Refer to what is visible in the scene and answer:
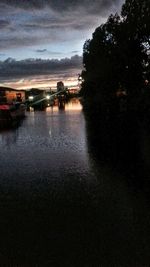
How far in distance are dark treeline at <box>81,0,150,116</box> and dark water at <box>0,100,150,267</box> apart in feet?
119

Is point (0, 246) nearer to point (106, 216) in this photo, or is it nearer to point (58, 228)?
point (58, 228)

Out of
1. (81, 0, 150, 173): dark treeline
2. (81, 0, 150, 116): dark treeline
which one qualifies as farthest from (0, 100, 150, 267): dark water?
(81, 0, 150, 116): dark treeline

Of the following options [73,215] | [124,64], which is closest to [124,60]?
[124,64]

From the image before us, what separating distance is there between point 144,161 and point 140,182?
3607mm

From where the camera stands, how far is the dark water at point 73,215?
6.34 metres

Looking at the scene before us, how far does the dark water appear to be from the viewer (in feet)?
20.8

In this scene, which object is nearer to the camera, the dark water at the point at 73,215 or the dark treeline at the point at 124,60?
the dark water at the point at 73,215

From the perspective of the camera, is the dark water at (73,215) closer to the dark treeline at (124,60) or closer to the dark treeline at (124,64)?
the dark treeline at (124,64)

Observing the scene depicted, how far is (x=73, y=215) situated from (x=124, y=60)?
53.8 meters

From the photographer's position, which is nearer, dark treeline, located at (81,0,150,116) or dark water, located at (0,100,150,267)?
dark water, located at (0,100,150,267)

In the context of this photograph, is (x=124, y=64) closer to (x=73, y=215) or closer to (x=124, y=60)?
(x=124, y=60)

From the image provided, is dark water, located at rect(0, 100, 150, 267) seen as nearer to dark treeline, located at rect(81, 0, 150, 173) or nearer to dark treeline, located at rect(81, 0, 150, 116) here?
dark treeline, located at rect(81, 0, 150, 173)

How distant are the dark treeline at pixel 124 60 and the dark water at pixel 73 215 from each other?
3638cm

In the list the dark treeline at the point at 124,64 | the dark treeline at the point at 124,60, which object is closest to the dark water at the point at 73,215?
the dark treeline at the point at 124,64
